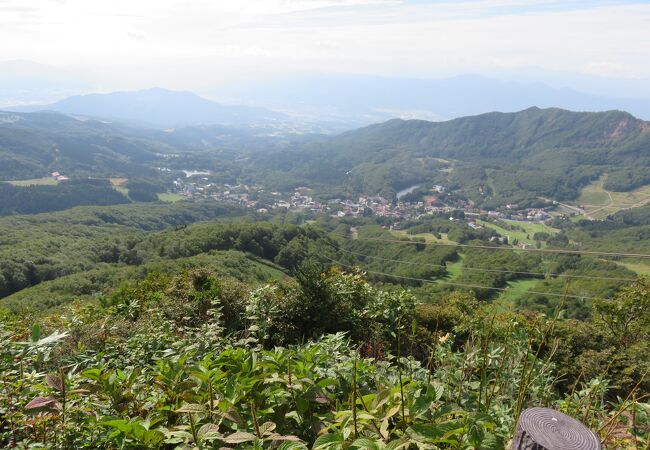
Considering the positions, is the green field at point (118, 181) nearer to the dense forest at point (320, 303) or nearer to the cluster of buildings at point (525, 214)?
the dense forest at point (320, 303)

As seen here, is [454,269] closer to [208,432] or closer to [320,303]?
[320,303]

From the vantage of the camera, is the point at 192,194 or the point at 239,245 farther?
the point at 192,194

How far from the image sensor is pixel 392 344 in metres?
4.65

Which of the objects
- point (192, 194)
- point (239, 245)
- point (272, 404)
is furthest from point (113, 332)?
point (192, 194)

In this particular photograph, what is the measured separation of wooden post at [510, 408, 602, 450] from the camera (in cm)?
117

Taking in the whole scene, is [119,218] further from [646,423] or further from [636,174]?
[636,174]

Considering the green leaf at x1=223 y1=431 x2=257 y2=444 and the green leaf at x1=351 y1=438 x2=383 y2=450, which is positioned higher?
the green leaf at x1=351 y1=438 x2=383 y2=450

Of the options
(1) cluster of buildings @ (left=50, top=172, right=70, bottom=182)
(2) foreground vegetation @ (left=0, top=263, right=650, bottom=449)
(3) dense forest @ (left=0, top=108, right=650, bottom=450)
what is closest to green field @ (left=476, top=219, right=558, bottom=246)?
(3) dense forest @ (left=0, top=108, right=650, bottom=450)

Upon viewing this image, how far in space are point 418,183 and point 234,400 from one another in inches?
5608

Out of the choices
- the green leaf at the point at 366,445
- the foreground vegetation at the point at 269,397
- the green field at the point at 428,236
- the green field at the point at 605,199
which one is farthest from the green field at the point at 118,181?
the green leaf at the point at 366,445

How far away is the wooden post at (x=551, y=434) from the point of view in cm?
117

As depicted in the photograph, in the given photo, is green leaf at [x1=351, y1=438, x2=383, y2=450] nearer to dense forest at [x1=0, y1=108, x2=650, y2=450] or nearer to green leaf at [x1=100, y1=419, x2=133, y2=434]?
dense forest at [x1=0, y1=108, x2=650, y2=450]

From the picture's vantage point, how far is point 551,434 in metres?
1.20

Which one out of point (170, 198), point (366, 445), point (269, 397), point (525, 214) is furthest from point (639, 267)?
point (170, 198)
